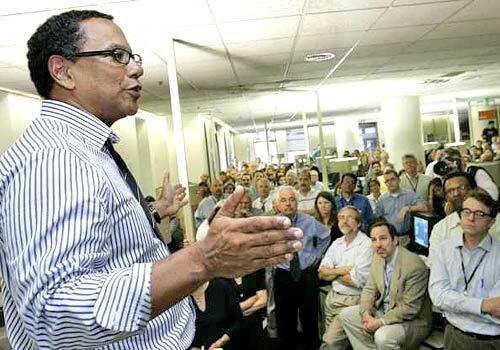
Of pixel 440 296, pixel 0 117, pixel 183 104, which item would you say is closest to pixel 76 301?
pixel 440 296

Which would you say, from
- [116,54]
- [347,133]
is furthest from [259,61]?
[347,133]

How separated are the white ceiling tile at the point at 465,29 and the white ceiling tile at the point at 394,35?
5.9 inches

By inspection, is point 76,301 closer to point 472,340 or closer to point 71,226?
point 71,226

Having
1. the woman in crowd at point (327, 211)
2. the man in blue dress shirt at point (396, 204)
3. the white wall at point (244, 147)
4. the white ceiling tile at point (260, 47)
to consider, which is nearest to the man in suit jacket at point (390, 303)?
the woman in crowd at point (327, 211)

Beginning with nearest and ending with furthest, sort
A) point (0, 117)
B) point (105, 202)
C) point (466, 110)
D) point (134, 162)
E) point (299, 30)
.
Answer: point (105, 202) < point (299, 30) < point (0, 117) < point (134, 162) < point (466, 110)

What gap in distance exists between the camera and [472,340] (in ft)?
8.91

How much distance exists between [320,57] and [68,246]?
541cm

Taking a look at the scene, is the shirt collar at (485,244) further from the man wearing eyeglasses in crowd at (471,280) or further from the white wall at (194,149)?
the white wall at (194,149)

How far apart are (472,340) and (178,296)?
2.66m

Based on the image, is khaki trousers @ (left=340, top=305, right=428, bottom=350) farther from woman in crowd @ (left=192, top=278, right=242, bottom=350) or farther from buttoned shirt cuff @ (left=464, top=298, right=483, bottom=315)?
woman in crowd @ (left=192, top=278, right=242, bottom=350)

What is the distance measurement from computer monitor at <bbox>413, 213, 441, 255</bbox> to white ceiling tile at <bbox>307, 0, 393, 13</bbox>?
195 centimetres

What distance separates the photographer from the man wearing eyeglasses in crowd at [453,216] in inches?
137

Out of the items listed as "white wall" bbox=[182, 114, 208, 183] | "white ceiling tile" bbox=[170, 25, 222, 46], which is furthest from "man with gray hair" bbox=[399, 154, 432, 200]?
"white wall" bbox=[182, 114, 208, 183]

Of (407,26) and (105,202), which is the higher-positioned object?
(407,26)
